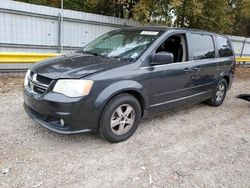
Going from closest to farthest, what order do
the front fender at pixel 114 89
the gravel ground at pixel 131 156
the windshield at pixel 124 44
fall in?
the gravel ground at pixel 131 156 → the front fender at pixel 114 89 → the windshield at pixel 124 44

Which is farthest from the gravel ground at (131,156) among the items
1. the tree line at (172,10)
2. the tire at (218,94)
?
the tree line at (172,10)

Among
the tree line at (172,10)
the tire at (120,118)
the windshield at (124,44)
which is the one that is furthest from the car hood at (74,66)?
the tree line at (172,10)

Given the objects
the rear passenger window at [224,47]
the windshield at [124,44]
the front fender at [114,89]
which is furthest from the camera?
the rear passenger window at [224,47]

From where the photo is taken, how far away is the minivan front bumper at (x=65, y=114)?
321 centimetres

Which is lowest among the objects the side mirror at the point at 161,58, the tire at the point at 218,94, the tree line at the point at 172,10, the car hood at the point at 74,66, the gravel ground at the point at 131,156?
the gravel ground at the point at 131,156

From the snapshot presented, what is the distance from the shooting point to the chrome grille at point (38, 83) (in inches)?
133

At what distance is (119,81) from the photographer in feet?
11.6

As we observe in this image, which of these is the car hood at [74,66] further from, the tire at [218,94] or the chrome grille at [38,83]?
the tire at [218,94]

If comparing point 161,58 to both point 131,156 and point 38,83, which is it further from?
point 38,83

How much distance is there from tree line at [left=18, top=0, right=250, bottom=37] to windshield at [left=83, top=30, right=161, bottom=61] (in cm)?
417

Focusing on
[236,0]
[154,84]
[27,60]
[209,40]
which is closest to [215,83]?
[209,40]

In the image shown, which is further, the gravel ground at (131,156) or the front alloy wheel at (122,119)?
the front alloy wheel at (122,119)

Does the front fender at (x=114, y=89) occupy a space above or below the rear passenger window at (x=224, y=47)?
below

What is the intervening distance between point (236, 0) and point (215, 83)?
27.5 ft
